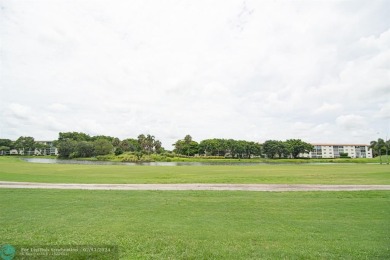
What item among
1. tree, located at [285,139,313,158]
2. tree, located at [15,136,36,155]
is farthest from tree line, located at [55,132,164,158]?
tree, located at [285,139,313,158]

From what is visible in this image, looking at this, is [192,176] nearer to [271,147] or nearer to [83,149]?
[83,149]

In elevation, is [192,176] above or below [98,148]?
below

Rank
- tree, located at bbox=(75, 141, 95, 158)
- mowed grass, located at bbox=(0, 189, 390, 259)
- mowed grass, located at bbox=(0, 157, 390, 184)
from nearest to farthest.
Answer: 1. mowed grass, located at bbox=(0, 189, 390, 259)
2. mowed grass, located at bbox=(0, 157, 390, 184)
3. tree, located at bbox=(75, 141, 95, 158)

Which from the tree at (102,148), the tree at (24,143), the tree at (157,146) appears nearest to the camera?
the tree at (102,148)

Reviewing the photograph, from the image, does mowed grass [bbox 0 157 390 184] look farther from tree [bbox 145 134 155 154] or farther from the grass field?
tree [bbox 145 134 155 154]

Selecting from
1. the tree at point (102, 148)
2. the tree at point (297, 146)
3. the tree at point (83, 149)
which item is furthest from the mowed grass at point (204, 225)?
the tree at point (297, 146)

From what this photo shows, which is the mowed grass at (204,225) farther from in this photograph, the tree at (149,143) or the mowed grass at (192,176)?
the tree at (149,143)

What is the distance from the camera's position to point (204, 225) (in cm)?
1072

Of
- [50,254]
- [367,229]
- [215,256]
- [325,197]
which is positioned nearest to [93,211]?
[50,254]

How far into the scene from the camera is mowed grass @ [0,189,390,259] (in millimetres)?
8172

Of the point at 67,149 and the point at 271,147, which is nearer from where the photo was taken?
the point at 67,149

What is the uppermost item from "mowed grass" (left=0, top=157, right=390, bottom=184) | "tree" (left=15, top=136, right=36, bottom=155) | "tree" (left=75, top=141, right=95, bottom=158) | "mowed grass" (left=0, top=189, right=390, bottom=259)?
"tree" (left=15, top=136, right=36, bottom=155)

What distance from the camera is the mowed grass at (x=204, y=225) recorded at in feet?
26.8

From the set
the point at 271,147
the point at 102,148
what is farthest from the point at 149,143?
the point at 271,147
